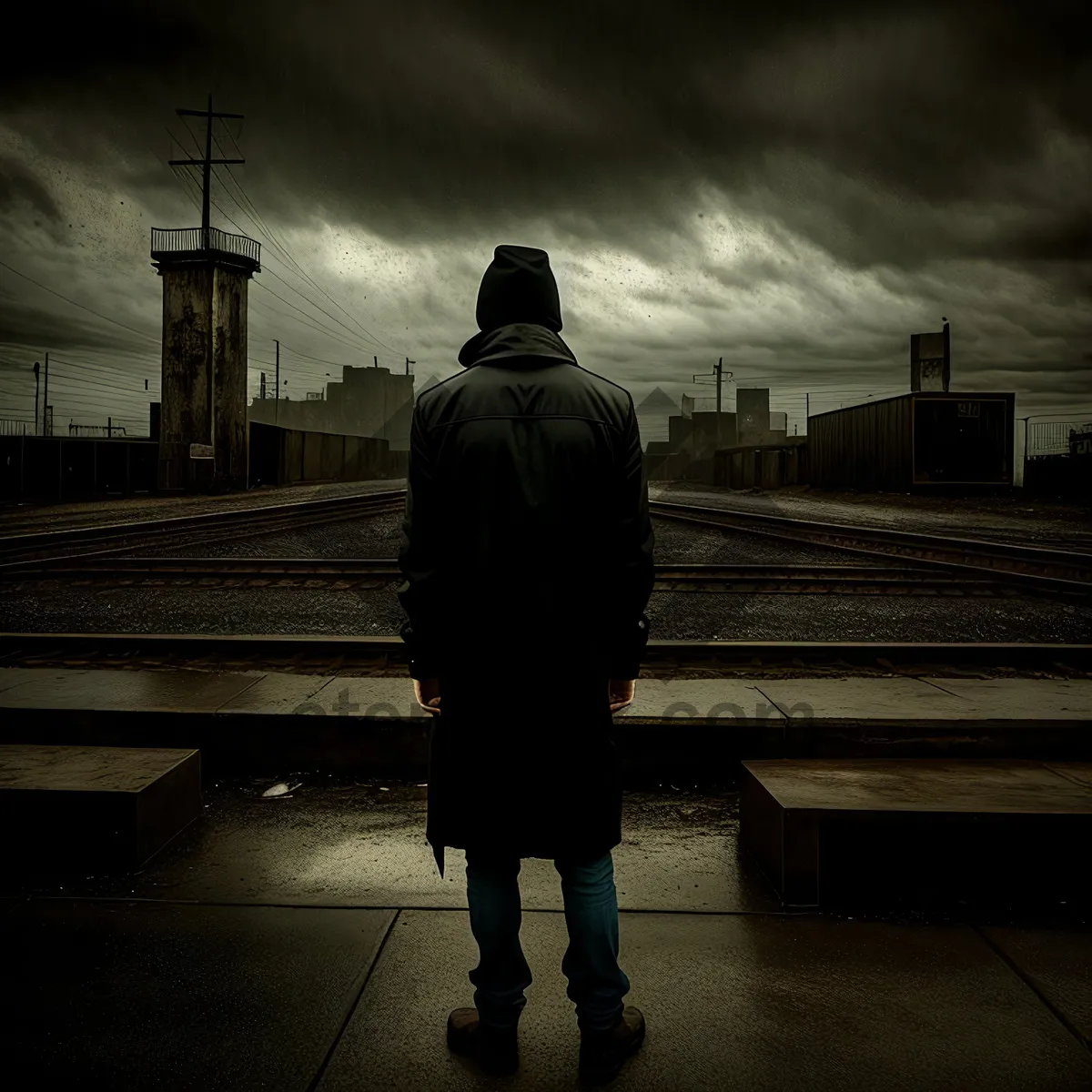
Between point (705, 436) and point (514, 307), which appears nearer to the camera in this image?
point (514, 307)

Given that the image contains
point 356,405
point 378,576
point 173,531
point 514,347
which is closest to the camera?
point 514,347

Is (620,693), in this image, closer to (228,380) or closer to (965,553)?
(965,553)

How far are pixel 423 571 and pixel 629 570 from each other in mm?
458

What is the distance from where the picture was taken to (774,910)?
94.0 inches

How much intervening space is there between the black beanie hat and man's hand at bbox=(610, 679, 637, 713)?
34.5 inches

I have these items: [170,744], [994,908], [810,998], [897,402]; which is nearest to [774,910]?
[810,998]

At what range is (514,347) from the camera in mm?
1798

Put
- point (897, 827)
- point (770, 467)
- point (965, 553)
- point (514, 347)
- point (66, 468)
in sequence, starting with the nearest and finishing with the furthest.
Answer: point (514, 347), point (897, 827), point (965, 553), point (66, 468), point (770, 467)

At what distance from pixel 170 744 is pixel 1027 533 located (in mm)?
15268

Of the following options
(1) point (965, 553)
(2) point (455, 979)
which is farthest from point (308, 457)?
(2) point (455, 979)

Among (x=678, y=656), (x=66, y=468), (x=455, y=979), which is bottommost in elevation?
(x=455, y=979)

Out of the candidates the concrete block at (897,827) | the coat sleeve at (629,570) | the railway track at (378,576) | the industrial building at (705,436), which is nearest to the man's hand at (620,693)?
the coat sleeve at (629,570)

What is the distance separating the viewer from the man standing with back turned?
66.3 inches

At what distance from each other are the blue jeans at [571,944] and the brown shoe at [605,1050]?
1.0 inches
